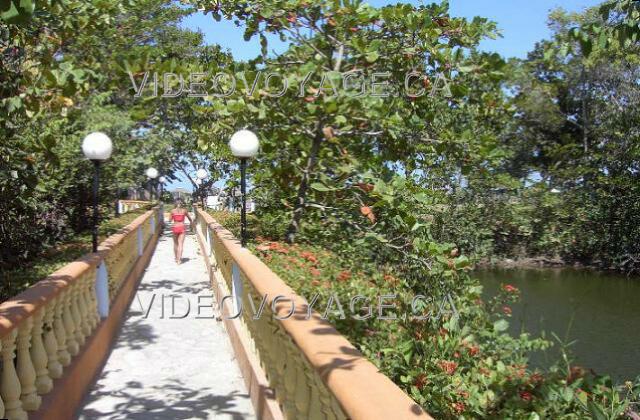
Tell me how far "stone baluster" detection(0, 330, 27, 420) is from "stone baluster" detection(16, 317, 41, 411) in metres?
0.20

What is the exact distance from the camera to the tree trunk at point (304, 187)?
7.66 meters

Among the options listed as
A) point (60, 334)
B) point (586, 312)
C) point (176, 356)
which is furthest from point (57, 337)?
point (586, 312)

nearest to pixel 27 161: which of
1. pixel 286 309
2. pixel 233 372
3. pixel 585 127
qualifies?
pixel 233 372

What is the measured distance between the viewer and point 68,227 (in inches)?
439

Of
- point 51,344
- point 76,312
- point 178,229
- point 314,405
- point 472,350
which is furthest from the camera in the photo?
point 178,229

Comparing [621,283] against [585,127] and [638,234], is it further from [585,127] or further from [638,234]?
[585,127]

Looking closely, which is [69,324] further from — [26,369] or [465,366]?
[465,366]

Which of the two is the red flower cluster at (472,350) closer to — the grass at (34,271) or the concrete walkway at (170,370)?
the concrete walkway at (170,370)

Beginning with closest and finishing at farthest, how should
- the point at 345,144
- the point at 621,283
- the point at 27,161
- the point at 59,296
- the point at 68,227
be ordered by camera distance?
the point at 59,296 → the point at 27,161 → the point at 345,144 → the point at 68,227 → the point at 621,283

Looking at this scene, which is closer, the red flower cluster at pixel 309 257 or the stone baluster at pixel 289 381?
the stone baluster at pixel 289 381

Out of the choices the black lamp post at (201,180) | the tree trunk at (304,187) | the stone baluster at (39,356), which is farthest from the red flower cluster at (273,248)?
the black lamp post at (201,180)

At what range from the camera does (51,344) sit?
4.39 m

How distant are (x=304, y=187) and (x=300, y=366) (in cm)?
481

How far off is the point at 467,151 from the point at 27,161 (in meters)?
4.34
